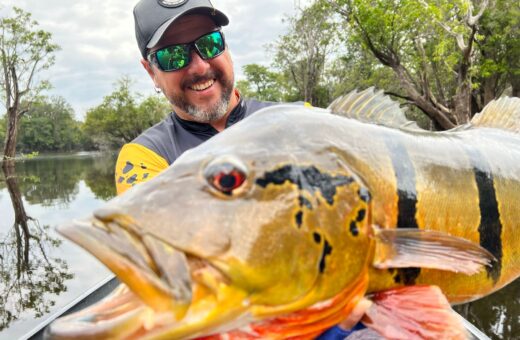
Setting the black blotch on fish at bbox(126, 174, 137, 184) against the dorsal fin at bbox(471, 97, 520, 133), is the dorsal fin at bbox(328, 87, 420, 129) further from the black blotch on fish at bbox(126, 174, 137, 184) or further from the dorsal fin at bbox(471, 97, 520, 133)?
the black blotch on fish at bbox(126, 174, 137, 184)

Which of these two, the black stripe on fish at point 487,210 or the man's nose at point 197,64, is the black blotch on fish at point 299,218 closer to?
the black stripe on fish at point 487,210

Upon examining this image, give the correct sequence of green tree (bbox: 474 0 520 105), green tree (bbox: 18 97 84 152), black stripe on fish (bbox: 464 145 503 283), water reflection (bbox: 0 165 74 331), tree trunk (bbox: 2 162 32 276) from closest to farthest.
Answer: black stripe on fish (bbox: 464 145 503 283)
water reflection (bbox: 0 165 74 331)
tree trunk (bbox: 2 162 32 276)
green tree (bbox: 474 0 520 105)
green tree (bbox: 18 97 84 152)

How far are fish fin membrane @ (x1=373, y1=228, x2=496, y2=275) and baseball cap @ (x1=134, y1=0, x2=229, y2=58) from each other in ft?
7.37

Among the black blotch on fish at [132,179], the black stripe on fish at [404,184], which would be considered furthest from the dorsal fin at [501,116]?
the black blotch on fish at [132,179]

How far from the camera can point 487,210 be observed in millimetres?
1636

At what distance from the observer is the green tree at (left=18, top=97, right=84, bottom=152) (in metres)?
86.4

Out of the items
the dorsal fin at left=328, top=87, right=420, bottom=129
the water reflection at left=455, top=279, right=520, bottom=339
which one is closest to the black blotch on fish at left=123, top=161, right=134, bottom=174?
the dorsal fin at left=328, top=87, right=420, bottom=129

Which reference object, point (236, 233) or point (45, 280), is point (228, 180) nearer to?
point (236, 233)

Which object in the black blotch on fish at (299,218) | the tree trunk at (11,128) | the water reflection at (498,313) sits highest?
the tree trunk at (11,128)

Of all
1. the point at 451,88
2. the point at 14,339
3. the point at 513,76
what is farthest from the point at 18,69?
the point at 513,76

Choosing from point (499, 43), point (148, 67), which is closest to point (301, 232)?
point (148, 67)

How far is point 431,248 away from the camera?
4.47 ft

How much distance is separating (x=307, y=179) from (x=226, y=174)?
11.2 inches

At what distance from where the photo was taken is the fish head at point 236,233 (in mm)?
1103
